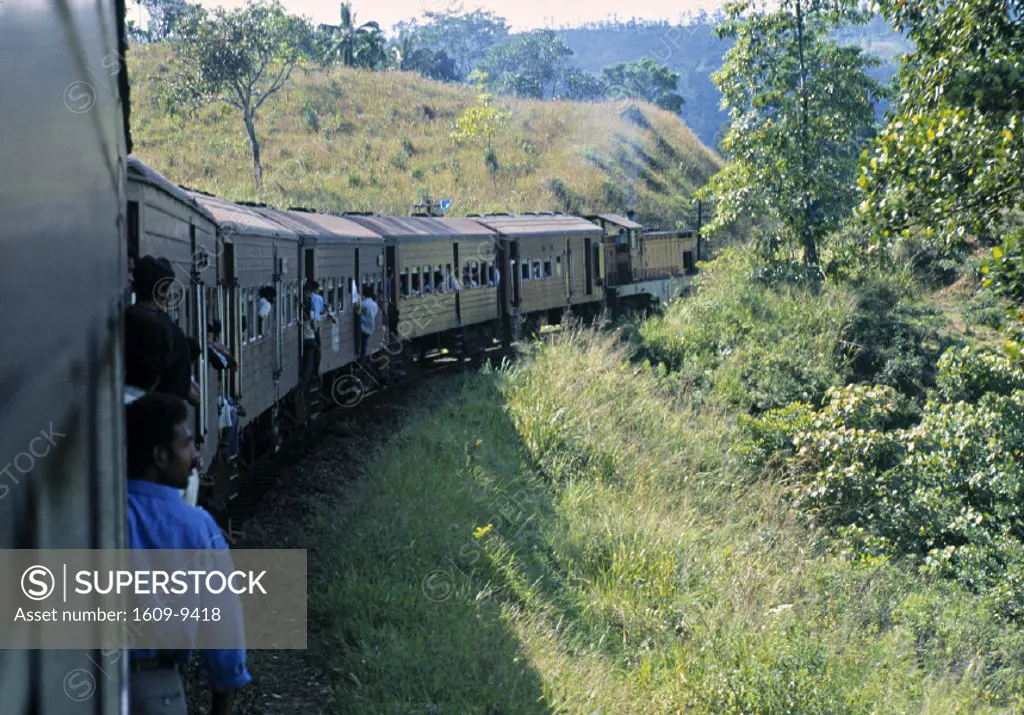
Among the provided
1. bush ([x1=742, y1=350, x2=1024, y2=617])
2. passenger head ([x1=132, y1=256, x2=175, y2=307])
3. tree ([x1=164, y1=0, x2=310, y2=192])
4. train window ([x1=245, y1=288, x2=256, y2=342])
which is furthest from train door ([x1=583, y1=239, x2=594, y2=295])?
passenger head ([x1=132, y1=256, x2=175, y2=307])

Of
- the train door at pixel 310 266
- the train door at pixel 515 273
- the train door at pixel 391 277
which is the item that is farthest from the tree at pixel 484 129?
the train door at pixel 310 266

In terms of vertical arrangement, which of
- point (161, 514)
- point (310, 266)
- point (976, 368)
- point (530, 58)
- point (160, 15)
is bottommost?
point (976, 368)

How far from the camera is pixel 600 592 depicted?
9672mm

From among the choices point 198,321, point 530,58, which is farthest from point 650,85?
point 198,321

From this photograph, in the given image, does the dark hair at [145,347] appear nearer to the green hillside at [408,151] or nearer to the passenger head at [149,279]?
the passenger head at [149,279]

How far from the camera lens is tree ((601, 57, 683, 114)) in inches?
3868

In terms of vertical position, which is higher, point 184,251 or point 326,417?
point 184,251

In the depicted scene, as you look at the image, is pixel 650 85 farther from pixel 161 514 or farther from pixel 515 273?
→ pixel 161 514

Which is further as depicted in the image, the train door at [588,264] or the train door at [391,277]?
the train door at [588,264]

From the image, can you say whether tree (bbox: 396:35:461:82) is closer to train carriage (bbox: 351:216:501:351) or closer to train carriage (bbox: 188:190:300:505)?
train carriage (bbox: 351:216:501:351)

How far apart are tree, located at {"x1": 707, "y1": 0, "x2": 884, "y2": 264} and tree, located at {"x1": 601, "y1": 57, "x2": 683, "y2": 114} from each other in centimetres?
7086

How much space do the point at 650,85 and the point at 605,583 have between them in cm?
9792

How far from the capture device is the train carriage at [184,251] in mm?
5469

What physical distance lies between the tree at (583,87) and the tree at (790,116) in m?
72.4
